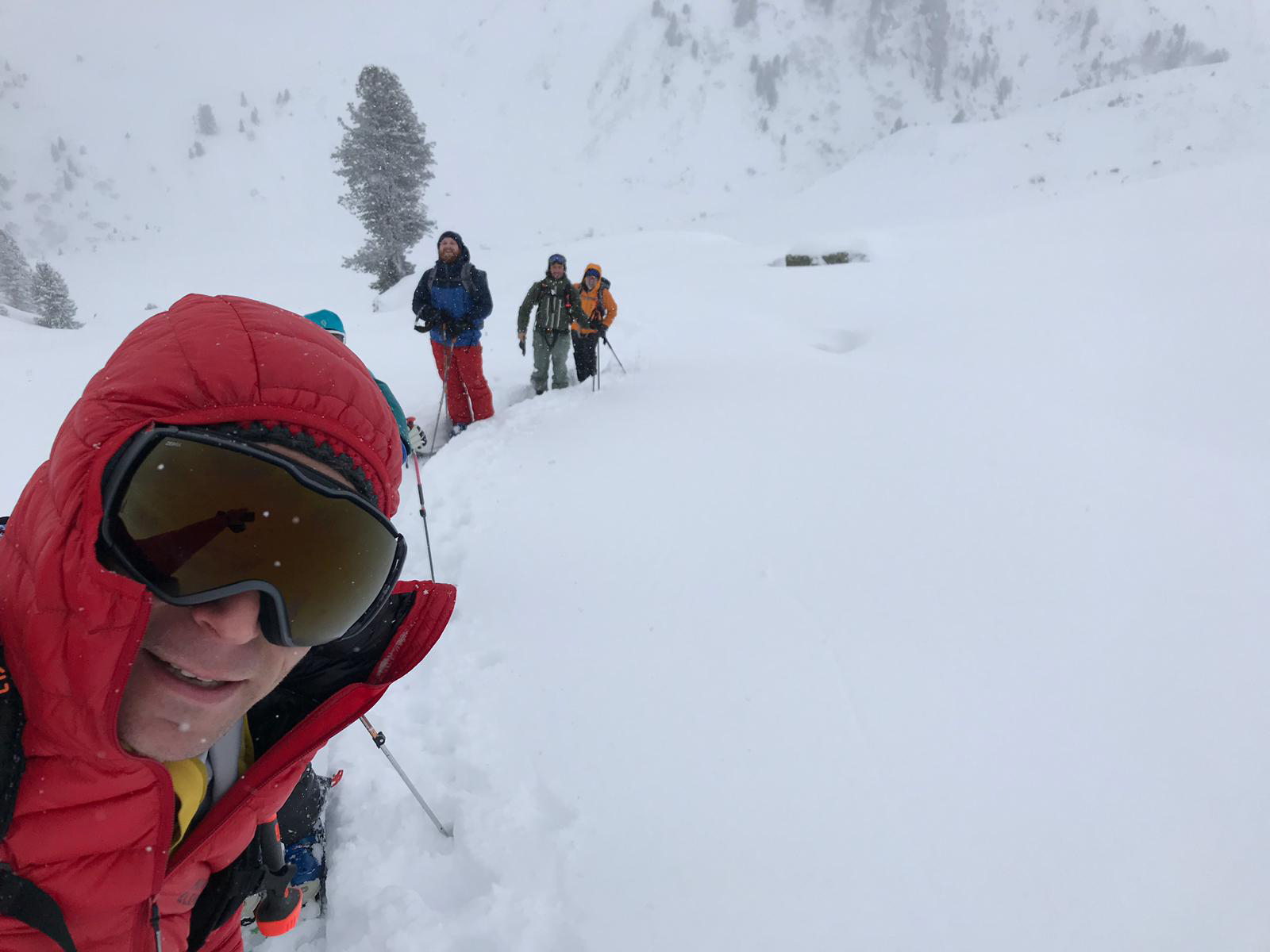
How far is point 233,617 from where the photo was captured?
0.92 metres

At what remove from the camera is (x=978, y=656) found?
2.90m

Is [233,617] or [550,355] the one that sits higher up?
[233,617]

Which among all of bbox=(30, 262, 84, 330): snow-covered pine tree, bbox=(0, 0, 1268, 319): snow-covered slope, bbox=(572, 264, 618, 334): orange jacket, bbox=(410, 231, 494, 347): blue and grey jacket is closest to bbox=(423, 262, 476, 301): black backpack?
bbox=(410, 231, 494, 347): blue and grey jacket

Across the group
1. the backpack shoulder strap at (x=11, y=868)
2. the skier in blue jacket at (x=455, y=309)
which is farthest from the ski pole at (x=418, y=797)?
the skier in blue jacket at (x=455, y=309)

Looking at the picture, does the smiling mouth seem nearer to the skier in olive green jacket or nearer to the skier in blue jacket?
the skier in blue jacket

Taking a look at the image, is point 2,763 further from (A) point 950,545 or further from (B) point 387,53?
(B) point 387,53

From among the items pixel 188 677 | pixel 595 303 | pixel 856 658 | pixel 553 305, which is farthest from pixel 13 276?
pixel 856 658

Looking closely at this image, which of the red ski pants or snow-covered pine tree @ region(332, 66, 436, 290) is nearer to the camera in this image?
the red ski pants

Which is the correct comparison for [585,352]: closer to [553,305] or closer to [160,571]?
[553,305]

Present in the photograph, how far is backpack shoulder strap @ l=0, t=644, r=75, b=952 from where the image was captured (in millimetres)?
818

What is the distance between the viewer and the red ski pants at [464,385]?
666 cm

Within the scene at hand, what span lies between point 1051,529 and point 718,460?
7.92ft

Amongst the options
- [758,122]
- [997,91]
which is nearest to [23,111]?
[758,122]

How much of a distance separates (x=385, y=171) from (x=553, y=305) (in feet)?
54.6
